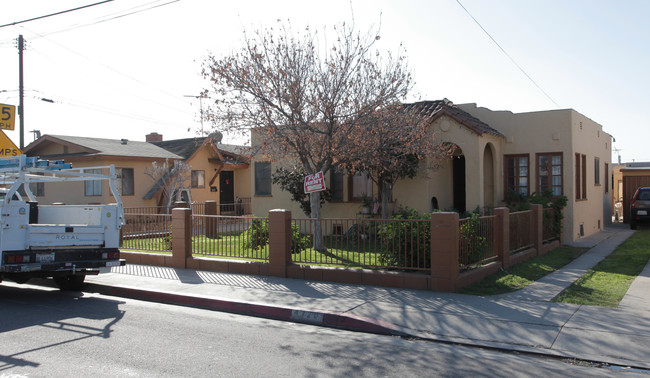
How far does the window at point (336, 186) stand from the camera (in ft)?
55.7

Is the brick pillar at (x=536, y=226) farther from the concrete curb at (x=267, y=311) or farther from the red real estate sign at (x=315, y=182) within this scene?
the concrete curb at (x=267, y=311)

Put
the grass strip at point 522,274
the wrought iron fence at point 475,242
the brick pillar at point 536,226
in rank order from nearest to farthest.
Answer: the grass strip at point 522,274 < the wrought iron fence at point 475,242 < the brick pillar at point 536,226

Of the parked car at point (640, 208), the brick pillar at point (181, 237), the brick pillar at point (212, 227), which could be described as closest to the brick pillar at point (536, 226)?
the brick pillar at point (212, 227)

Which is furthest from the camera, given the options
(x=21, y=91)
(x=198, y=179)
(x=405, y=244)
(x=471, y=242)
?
(x=198, y=179)

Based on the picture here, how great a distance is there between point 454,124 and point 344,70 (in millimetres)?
4767

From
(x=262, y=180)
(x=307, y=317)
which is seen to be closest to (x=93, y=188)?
(x=262, y=180)

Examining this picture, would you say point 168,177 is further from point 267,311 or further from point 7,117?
point 267,311

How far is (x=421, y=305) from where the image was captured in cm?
814

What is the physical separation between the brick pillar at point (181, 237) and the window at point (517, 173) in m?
10.4

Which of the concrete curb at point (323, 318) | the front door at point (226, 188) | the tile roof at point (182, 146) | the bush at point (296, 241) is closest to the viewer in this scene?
the concrete curb at point (323, 318)

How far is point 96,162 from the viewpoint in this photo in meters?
22.6

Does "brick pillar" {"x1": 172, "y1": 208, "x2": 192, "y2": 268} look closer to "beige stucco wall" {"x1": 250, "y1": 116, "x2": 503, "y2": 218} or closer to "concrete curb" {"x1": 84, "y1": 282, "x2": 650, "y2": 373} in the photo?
"concrete curb" {"x1": 84, "y1": 282, "x2": 650, "y2": 373}

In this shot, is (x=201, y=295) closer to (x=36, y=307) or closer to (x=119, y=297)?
(x=119, y=297)

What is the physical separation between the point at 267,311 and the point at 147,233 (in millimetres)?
6187
